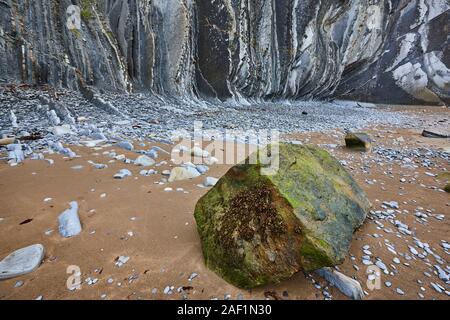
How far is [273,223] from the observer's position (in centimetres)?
218

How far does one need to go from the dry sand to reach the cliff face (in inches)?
317

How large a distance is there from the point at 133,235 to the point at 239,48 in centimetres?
1447

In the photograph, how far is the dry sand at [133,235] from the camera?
207cm

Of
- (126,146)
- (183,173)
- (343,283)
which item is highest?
(126,146)

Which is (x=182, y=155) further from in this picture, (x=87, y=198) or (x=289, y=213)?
(x=289, y=213)

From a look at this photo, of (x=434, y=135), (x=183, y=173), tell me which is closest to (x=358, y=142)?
(x=434, y=135)

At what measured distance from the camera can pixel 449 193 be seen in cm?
448

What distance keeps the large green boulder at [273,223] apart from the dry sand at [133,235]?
0.62 ft

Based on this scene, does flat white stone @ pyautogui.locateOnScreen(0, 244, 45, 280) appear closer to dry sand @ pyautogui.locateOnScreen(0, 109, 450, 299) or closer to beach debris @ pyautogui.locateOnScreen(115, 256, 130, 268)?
dry sand @ pyautogui.locateOnScreen(0, 109, 450, 299)

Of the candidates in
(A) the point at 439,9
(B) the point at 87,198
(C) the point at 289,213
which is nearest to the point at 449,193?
(C) the point at 289,213

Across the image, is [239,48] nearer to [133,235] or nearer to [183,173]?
[183,173]

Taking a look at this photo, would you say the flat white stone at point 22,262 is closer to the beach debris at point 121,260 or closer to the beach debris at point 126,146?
the beach debris at point 121,260

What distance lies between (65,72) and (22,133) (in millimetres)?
5500

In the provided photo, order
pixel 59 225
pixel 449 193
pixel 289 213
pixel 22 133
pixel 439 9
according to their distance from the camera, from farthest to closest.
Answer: pixel 439 9
pixel 22 133
pixel 449 193
pixel 59 225
pixel 289 213
